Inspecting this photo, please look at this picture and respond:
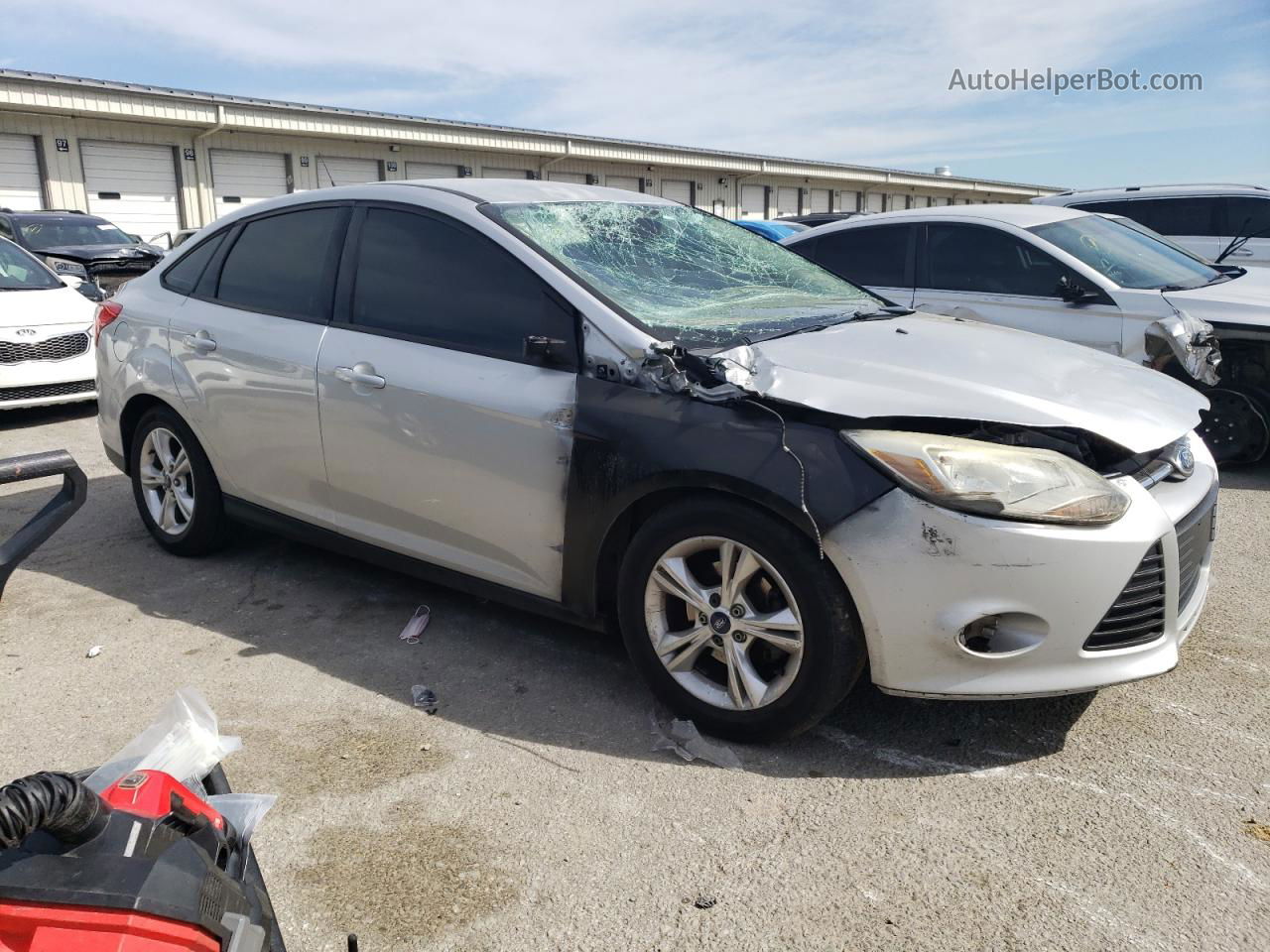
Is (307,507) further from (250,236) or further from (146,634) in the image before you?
(250,236)

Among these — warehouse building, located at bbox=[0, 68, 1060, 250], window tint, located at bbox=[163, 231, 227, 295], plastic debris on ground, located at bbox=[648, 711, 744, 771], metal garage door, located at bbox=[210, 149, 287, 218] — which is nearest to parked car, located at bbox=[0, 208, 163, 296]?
warehouse building, located at bbox=[0, 68, 1060, 250]

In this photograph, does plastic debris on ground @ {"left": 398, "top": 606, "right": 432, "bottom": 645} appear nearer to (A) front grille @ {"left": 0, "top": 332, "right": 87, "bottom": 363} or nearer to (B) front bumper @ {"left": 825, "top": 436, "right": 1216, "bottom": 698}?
(B) front bumper @ {"left": 825, "top": 436, "right": 1216, "bottom": 698}

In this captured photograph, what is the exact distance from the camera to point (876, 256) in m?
7.15

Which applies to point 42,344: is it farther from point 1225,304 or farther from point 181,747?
point 1225,304

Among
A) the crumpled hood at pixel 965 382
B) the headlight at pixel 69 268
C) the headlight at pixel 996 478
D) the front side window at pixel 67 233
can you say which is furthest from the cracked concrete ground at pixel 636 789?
the front side window at pixel 67 233

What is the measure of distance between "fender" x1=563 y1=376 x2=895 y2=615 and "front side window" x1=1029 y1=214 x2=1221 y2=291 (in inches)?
171

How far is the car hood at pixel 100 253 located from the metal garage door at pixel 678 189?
2034 cm

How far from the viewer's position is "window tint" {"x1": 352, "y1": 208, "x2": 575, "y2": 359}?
3.43 m

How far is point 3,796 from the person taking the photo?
1.30m

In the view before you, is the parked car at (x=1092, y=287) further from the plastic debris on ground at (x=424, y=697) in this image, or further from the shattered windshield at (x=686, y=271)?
the plastic debris on ground at (x=424, y=697)

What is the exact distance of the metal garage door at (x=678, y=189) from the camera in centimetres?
3342

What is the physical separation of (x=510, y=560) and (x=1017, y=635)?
1630 mm

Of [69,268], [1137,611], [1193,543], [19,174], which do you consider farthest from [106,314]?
[19,174]

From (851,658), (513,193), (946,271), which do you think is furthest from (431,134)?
(851,658)
